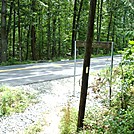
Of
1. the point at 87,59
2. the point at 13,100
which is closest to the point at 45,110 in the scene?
the point at 13,100

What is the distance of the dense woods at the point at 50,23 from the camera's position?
17.8m

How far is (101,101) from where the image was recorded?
6953mm

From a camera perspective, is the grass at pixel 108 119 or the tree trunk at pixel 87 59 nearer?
the grass at pixel 108 119

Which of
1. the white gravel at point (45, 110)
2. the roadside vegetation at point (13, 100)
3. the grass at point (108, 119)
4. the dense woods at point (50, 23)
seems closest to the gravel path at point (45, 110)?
the white gravel at point (45, 110)

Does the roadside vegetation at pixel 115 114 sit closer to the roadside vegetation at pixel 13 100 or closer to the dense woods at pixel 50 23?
the roadside vegetation at pixel 13 100

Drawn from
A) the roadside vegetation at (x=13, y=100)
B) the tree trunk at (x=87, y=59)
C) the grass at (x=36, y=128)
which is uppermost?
the tree trunk at (x=87, y=59)

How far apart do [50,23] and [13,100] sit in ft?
65.5

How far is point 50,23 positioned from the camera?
2623cm

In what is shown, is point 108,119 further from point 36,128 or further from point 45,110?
point 45,110

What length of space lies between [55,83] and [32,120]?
12.6ft

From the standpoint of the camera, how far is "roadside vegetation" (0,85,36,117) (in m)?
6.66

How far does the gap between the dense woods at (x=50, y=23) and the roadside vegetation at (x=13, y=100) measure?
8.96 meters

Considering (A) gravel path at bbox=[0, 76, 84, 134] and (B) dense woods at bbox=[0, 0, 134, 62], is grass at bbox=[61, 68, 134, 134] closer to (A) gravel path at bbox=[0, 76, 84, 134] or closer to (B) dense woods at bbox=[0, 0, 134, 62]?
(A) gravel path at bbox=[0, 76, 84, 134]

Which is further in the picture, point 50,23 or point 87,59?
point 50,23
